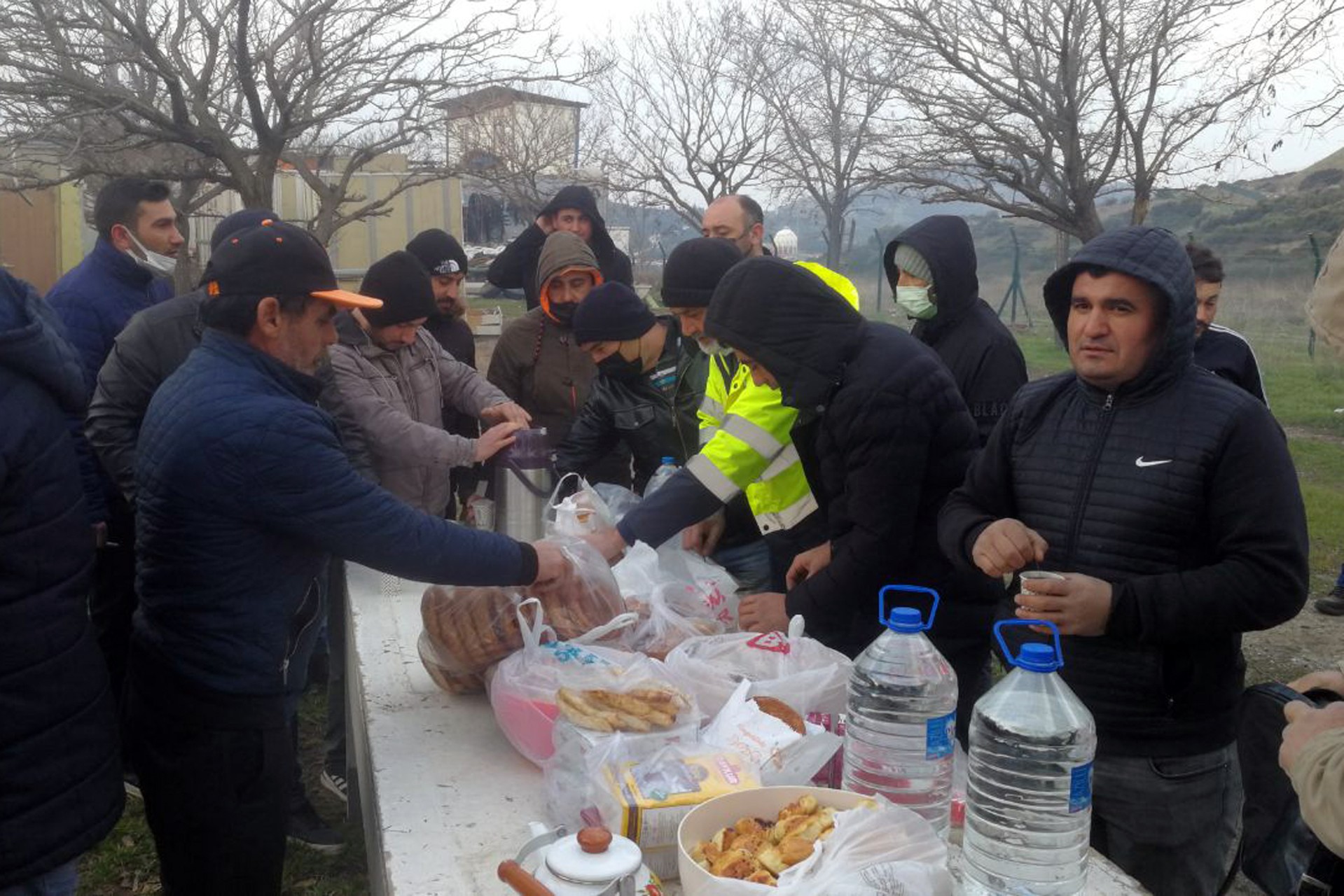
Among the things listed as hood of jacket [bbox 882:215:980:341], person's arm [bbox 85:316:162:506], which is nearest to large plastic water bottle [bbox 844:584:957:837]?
hood of jacket [bbox 882:215:980:341]

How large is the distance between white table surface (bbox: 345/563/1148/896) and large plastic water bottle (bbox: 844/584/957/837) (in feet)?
0.88

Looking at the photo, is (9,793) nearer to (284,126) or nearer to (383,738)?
(383,738)

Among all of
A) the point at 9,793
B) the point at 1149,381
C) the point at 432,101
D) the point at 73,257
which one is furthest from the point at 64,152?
the point at 73,257

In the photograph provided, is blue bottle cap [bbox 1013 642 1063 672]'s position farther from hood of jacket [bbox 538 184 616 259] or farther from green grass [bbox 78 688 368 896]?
hood of jacket [bbox 538 184 616 259]

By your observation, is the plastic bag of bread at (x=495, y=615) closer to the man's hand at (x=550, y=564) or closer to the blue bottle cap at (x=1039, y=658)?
the man's hand at (x=550, y=564)

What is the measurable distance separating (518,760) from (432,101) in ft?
28.9

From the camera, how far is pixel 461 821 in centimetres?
184

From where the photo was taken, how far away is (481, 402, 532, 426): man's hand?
12.1ft

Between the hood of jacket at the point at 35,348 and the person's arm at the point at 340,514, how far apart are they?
0.34 metres

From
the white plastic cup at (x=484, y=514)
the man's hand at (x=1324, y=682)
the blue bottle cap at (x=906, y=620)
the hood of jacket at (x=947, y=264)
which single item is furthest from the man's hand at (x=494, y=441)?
the man's hand at (x=1324, y=682)

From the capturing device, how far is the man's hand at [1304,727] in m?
1.49

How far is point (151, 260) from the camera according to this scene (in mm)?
4496

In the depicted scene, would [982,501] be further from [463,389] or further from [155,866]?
[155,866]

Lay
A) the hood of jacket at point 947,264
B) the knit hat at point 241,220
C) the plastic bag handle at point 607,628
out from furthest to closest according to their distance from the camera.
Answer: the hood of jacket at point 947,264 < the knit hat at point 241,220 < the plastic bag handle at point 607,628
